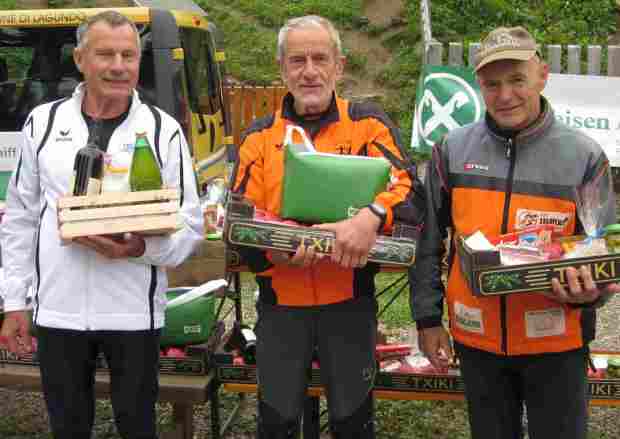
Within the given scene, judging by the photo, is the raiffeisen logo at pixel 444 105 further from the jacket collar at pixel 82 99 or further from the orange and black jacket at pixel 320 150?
the jacket collar at pixel 82 99

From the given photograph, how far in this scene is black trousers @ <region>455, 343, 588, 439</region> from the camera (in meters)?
2.53

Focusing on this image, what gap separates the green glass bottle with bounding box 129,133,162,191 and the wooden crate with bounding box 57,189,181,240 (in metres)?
0.11

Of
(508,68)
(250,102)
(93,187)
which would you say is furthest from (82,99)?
(250,102)

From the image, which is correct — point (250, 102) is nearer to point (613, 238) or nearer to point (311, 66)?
point (311, 66)

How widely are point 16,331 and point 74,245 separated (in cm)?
45

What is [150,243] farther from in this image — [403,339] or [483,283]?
[403,339]

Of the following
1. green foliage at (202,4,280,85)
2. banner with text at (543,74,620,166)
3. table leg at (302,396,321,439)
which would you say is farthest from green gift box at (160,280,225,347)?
green foliage at (202,4,280,85)

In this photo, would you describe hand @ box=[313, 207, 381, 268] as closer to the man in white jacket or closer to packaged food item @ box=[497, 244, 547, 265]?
packaged food item @ box=[497, 244, 547, 265]

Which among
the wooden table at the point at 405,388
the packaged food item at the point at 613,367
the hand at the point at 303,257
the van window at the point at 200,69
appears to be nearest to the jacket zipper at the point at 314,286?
the hand at the point at 303,257

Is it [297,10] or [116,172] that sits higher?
[297,10]

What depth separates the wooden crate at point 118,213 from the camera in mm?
2496

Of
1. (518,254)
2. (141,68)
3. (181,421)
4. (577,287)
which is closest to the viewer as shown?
(577,287)

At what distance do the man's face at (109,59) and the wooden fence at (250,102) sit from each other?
1045 centimetres

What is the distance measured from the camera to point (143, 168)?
269 centimetres
